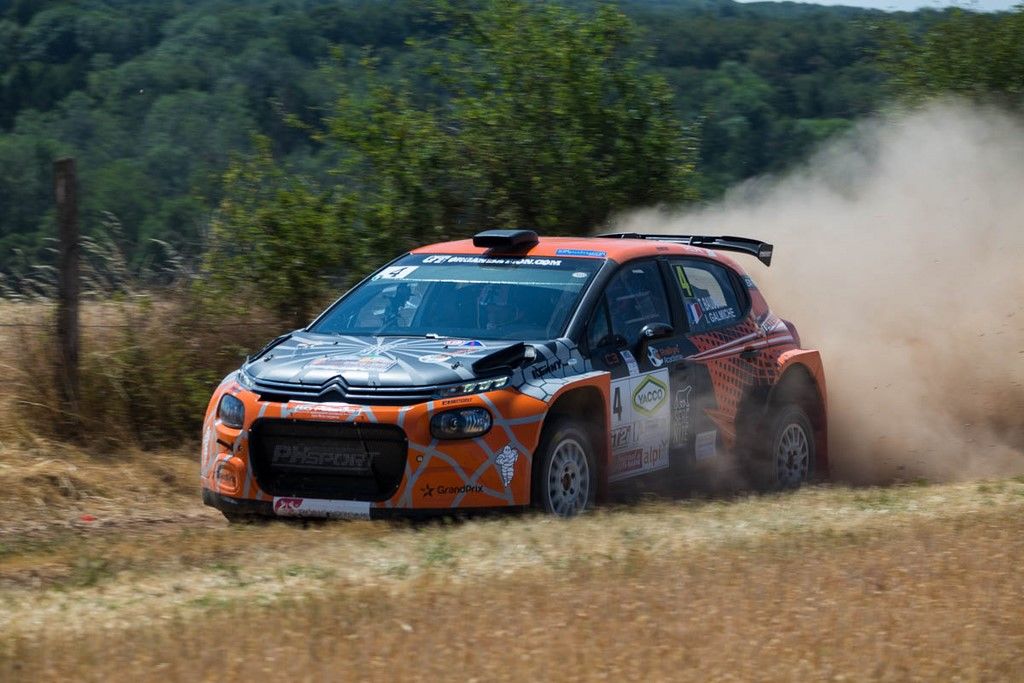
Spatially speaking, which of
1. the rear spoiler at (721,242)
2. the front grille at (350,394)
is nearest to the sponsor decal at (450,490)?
the front grille at (350,394)

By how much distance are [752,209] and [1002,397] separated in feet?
14.5

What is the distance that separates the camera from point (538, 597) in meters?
5.88

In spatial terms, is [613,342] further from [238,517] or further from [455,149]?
[455,149]

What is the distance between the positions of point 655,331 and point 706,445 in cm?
91

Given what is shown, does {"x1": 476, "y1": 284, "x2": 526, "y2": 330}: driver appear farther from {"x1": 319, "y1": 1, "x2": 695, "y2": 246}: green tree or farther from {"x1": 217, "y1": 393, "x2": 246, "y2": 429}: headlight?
{"x1": 319, "y1": 1, "x2": 695, "y2": 246}: green tree

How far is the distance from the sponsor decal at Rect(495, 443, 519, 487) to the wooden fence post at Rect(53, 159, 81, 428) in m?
4.07

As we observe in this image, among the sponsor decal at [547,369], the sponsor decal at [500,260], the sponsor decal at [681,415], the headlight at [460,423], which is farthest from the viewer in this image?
the sponsor decal at [500,260]

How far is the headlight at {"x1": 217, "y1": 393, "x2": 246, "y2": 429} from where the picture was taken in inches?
299

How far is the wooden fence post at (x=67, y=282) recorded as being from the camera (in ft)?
33.6

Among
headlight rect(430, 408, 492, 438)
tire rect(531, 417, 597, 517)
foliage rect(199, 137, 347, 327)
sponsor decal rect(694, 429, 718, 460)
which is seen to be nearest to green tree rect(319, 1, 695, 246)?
foliage rect(199, 137, 347, 327)

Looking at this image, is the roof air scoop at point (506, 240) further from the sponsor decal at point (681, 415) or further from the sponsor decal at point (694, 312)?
the sponsor decal at point (681, 415)

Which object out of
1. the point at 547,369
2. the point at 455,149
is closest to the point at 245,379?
the point at 547,369

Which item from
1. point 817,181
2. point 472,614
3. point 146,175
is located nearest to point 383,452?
point 472,614

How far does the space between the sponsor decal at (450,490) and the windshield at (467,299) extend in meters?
1.06
